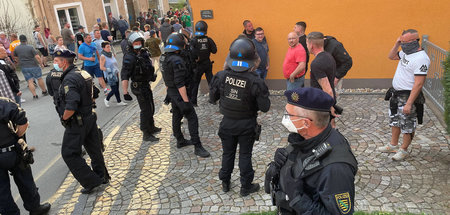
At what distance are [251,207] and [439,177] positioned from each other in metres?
2.72

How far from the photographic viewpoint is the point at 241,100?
4.17 metres

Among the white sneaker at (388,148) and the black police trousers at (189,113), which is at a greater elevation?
the black police trousers at (189,113)

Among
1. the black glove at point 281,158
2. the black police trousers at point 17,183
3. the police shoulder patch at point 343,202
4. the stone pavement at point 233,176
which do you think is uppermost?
the black glove at point 281,158

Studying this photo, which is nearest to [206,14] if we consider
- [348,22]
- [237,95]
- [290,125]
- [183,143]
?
[348,22]

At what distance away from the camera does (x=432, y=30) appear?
7.87 metres

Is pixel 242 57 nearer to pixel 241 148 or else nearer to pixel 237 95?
pixel 237 95

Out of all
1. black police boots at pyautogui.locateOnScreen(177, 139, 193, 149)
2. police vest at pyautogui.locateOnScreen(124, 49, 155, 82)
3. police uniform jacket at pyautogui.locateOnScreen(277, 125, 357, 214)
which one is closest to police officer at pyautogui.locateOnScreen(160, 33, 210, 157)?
black police boots at pyautogui.locateOnScreen(177, 139, 193, 149)

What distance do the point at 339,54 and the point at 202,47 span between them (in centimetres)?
336

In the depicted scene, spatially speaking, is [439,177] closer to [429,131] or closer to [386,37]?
[429,131]

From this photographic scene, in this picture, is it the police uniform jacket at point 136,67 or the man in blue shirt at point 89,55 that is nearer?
the police uniform jacket at point 136,67

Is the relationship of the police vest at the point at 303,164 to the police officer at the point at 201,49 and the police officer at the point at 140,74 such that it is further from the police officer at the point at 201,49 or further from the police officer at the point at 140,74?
the police officer at the point at 201,49

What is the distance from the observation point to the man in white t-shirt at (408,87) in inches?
183

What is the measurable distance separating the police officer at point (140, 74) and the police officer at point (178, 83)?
60 cm

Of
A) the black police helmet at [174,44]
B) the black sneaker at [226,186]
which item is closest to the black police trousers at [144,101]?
the black police helmet at [174,44]
